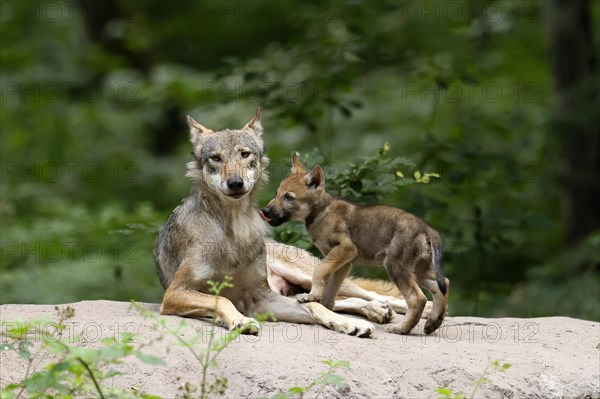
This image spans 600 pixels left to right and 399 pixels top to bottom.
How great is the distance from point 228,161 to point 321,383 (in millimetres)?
2306

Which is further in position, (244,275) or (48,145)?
(48,145)

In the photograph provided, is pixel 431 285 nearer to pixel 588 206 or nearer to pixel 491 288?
pixel 491 288

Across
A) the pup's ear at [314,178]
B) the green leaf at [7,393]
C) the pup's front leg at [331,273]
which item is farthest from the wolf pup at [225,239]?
the green leaf at [7,393]

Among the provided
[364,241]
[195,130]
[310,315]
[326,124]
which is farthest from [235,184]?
[326,124]

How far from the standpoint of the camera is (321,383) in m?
5.03

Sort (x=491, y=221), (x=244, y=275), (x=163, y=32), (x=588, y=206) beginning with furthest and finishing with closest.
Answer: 1. (x=163, y=32)
2. (x=588, y=206)
3. (x=491, y=221)
4. (x=244, y=275)

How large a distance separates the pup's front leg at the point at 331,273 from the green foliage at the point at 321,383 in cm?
122

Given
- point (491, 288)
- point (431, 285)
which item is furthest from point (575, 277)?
point (431, 285)

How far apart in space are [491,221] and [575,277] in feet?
5.55

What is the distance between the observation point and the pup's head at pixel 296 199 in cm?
688

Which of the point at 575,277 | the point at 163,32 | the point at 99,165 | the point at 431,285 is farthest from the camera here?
the point at 163,32

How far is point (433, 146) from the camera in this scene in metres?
10.0

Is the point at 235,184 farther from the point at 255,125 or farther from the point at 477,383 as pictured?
the point at 477,383

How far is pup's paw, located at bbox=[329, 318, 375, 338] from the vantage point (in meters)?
6.42
